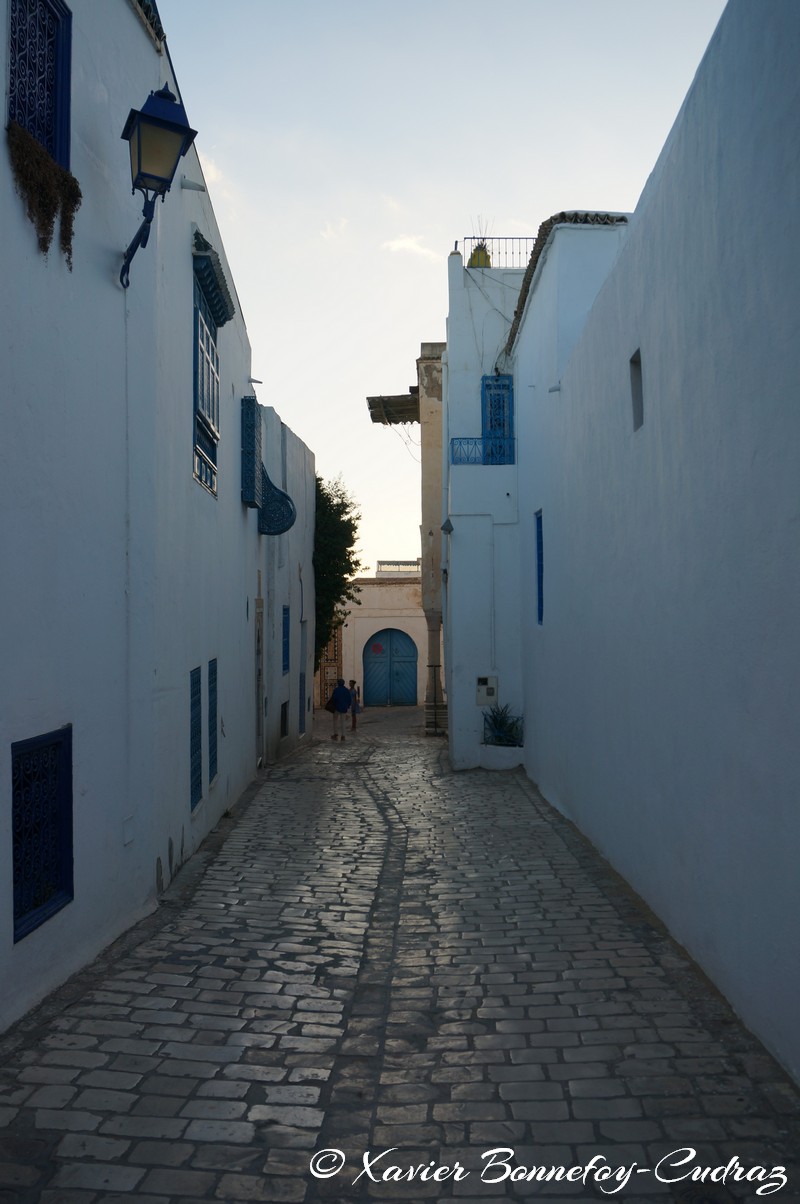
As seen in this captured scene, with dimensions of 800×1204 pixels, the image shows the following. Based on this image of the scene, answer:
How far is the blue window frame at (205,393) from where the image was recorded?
8906 mm

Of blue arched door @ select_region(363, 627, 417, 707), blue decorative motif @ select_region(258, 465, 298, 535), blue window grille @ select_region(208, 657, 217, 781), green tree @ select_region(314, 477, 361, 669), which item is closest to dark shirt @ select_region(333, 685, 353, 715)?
green tree @ select_region(314, 477, 361, 669)

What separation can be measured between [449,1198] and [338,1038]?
54.9 inches

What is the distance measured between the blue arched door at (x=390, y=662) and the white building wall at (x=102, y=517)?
2464 cm

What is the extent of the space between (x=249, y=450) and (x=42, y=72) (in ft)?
24.2

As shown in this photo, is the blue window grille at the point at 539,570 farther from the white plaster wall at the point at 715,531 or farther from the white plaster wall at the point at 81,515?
the white plaster wall at the point at 81,515

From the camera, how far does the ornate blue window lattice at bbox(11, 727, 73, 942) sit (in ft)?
15.3

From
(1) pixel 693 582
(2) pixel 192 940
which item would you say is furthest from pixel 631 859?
(2) pixel 192 940

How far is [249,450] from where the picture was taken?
40.5 ft

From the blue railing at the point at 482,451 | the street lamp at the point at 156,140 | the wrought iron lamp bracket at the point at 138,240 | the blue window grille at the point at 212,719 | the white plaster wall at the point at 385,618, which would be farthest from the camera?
the white plaster wall at the point at 385,618

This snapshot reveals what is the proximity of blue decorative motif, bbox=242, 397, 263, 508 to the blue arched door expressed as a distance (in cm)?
2092

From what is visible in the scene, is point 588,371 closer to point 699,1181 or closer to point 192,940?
point 192,940

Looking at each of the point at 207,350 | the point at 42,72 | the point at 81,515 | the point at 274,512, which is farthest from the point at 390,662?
the point at 42,72

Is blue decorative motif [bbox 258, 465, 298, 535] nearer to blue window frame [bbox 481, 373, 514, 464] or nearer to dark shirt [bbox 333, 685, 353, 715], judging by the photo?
blue window frame [bbox 481, 373, 514, 464]

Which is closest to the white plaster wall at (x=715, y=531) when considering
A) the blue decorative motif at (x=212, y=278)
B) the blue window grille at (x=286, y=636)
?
the blue decorative motif at (x=212, y=278)
